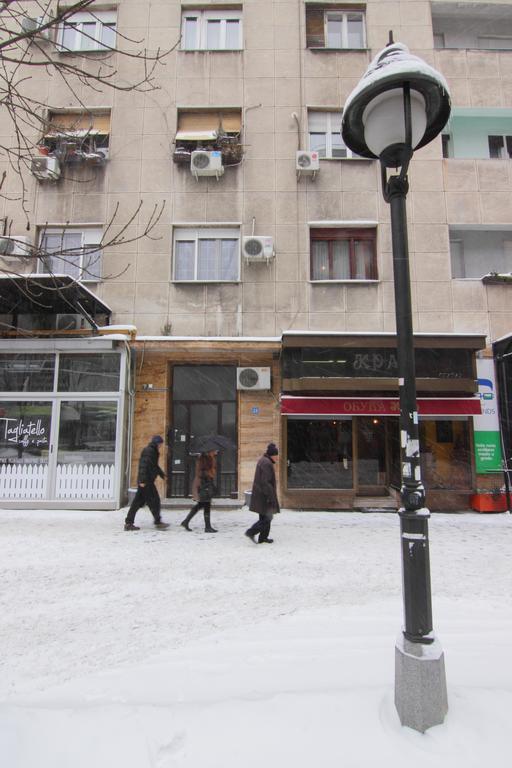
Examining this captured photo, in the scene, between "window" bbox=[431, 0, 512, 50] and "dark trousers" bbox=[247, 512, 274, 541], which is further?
"window" bbox=[431, 0, 512, 50]

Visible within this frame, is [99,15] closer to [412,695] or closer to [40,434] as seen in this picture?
[40,434]

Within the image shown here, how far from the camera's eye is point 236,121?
11.8m

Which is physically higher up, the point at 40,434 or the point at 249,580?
the point at 40,434

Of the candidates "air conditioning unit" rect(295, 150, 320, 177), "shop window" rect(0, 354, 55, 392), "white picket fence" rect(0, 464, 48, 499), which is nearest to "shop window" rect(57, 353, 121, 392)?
"shop window" rect(0, 354, 55, 392)

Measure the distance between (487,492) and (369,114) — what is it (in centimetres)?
931

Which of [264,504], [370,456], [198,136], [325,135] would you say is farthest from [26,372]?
[325,135]

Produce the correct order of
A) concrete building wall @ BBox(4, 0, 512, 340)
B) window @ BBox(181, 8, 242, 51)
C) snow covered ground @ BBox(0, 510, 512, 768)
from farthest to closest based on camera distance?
window @ BBox(181, 8, 242, 51), concrete building wall @ BBox(4, 0, 512, 340), snow covered ground @ BBox(0, 510, 512, 768)

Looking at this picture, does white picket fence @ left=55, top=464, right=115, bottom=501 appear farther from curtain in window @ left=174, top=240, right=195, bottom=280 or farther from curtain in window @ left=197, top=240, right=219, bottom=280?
curtain in window @ left=197, top=240, right=219, bottom=280

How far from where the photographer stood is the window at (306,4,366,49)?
12.1 m

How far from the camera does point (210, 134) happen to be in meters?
11.4

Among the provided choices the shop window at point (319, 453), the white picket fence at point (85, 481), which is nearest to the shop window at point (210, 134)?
the shop window at point (319, 453)

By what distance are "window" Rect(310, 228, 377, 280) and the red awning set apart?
3317 millimetres

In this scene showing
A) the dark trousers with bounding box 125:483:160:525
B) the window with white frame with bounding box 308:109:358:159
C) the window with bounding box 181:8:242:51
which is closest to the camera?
the dark trousers with bounding box 125:483:160:525

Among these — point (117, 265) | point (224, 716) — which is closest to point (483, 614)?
point (224, 716)
